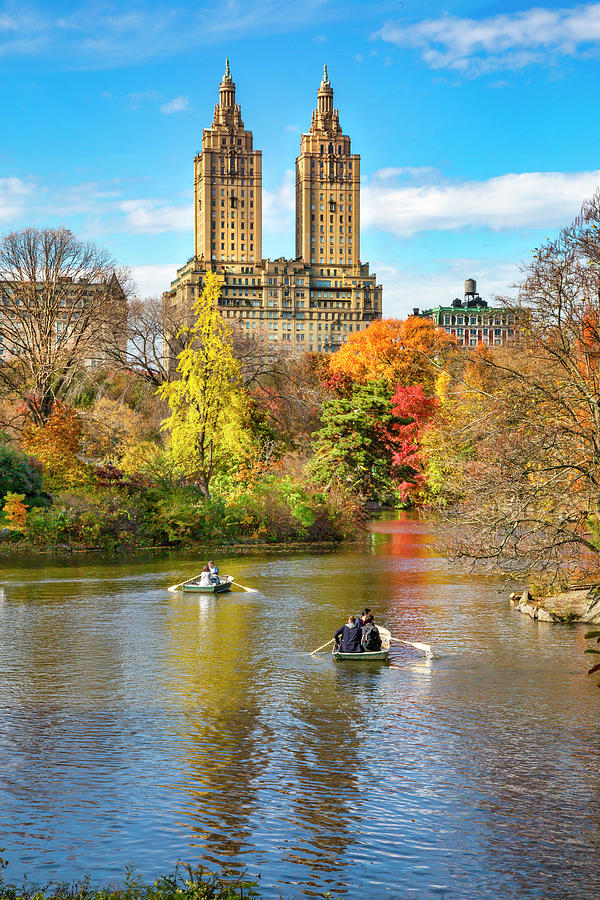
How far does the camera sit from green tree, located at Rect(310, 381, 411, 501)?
175ft

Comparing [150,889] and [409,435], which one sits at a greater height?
[409,435]

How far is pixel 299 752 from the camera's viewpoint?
15.3m

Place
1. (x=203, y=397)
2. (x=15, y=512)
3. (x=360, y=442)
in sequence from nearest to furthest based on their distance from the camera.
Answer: (x=15, y=512) → (x=203, y=397) → (x=360, y=442)

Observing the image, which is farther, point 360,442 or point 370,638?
point 360,442

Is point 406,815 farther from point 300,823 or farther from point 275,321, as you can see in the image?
point 275,321

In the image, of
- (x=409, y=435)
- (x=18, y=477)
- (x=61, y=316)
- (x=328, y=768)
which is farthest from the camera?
(x=409, y=435)

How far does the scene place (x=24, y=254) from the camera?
54188 millimetres

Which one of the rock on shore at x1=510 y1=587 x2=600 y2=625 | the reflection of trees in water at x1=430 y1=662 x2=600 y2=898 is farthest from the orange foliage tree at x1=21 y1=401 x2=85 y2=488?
the reflection of trees in water at x1=430 y1=662 x2=600 y2=898

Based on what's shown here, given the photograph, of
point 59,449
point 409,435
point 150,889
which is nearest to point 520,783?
point 150,889

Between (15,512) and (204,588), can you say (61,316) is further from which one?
(204,588)

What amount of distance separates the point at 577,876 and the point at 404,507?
52860 millimetres

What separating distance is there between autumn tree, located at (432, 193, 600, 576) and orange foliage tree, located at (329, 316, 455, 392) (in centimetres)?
4528

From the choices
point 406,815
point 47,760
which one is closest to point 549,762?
point 406,815

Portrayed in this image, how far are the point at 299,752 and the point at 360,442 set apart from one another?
40037 mm
